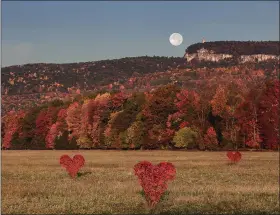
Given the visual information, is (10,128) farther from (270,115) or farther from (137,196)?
(137,196)

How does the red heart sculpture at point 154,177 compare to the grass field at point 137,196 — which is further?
the red heart sculpture at point 154,177

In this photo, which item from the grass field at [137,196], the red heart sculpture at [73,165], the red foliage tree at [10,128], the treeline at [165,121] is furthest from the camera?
the red foliage tree at [10,128]

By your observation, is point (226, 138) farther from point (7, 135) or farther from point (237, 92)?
point (7, 135)

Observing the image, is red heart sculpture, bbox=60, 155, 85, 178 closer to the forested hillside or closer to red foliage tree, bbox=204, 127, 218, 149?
the forested hillside

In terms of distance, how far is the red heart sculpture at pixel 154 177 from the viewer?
21.5 meters

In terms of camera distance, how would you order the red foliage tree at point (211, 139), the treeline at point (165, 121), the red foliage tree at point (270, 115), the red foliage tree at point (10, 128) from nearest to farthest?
1. the red foliage tree at point (270, 115)
2. the treeline at point (165, 121)
3. the red foliage tree at point (211, 139)
4. the red foliage tree at point (10, 128)

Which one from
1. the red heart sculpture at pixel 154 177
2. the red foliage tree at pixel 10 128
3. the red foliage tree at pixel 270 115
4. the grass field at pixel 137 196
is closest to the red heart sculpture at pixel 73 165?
the grass field at pixel 137 196

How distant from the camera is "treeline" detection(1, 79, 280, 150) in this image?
279 feet

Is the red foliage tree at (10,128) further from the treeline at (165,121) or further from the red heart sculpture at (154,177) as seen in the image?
the red heart sculpture at (154,177)

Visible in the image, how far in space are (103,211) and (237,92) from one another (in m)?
80.4

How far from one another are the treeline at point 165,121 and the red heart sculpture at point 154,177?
208 ft

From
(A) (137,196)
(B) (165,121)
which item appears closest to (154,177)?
(A) (137,196)

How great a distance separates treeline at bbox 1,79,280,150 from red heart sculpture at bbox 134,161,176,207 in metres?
63.4

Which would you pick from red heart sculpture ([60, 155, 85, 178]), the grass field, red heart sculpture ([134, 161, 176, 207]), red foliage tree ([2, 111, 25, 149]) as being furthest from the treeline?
red heart sculpture ([134, 161, 176, 207])
